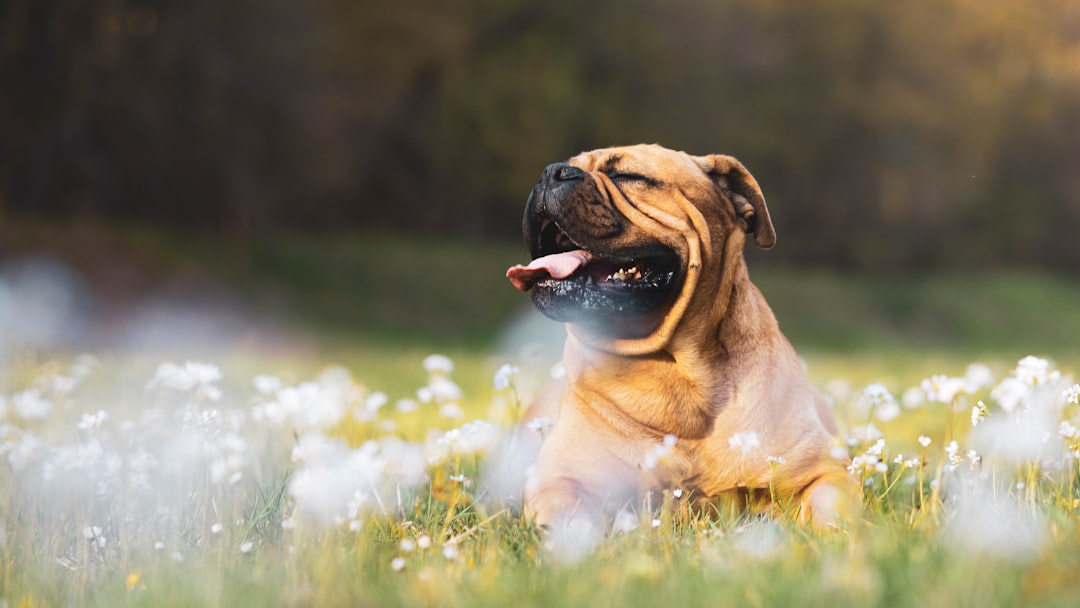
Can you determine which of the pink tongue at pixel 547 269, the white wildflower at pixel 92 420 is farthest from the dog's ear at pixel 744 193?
the white wildflower at pixel 92 420

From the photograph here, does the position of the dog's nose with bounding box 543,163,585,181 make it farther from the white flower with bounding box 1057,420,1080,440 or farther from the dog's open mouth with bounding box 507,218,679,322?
the white flower with bounding box 1057,420,1080,440

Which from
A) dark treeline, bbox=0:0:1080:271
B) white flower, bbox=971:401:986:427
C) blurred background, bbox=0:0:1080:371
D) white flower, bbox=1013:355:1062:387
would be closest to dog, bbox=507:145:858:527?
white flower, bbox=971:401:986:427

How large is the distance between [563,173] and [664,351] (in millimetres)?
742

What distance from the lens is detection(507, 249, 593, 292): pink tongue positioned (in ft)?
11.9

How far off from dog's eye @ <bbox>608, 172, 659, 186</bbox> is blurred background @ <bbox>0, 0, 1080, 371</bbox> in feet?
40.1

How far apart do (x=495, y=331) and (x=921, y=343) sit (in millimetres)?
9970

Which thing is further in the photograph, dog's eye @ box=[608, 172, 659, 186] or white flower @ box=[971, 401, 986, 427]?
dog's eye @ box=[608, 172, 659, 186]

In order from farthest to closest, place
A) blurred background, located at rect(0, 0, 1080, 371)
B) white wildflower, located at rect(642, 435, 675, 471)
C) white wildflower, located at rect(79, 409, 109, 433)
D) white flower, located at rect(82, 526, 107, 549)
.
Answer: blurred background, located at rect(0, 0, 1080, 371) < white wildflower, located at rect(79, 409, 109, 433) < white wildflower, located at rect(642, 435, 675, 471) < white flower, located at rect(82, 526, 107, 549)

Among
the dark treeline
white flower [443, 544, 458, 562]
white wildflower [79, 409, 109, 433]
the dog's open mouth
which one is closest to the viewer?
white flower [443, 544, 458, 562]

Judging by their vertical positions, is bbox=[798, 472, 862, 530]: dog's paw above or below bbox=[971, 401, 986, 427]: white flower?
below

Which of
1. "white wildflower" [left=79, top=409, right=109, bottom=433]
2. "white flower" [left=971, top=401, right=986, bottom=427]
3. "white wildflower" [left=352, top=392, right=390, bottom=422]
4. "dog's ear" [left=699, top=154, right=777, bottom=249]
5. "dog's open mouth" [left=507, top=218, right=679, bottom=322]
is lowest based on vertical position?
"white wildflower" [left=352, top=392, right=390, bottom=422]

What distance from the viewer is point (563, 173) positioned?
3652mm

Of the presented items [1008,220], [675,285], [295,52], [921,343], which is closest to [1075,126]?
[1008,220]

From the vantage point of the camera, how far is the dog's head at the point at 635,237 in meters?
3.51
